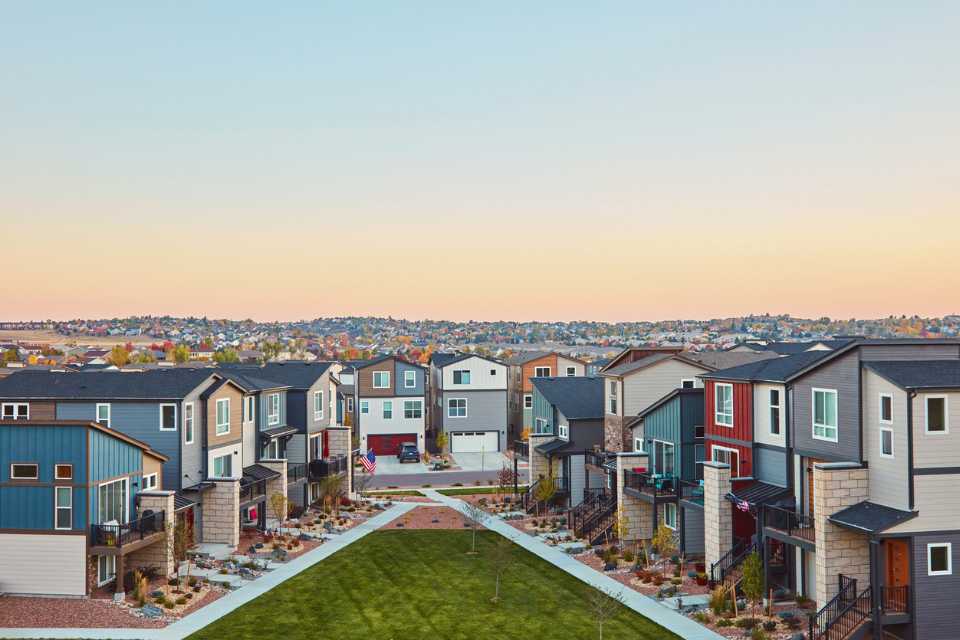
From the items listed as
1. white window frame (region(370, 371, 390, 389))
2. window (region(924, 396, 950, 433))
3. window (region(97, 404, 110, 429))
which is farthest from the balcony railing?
white window frame (region(370, 371, 390, 389))

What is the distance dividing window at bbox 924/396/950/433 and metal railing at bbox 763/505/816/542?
15.5 feet

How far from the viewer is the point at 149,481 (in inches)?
1288

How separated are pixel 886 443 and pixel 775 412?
5.88m

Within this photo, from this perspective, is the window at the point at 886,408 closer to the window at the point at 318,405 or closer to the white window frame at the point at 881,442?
the white window frame at the point at 881,442

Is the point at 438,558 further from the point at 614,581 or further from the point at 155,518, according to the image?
the point at 155,518

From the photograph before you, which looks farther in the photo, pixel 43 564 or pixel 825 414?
pixel 43 564

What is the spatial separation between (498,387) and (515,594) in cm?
4383

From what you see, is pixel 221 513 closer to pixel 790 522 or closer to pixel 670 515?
pixel 670 515

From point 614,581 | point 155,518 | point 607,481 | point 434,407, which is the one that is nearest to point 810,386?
point 614,581

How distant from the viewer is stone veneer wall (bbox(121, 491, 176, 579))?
30.7 m

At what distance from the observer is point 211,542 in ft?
121

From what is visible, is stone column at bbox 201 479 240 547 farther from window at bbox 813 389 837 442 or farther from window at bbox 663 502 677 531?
window at bbox 813 389 837 442

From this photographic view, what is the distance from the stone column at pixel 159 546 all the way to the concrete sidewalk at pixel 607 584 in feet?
47.3

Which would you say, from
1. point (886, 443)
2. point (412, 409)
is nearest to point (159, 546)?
point (886, 443)
